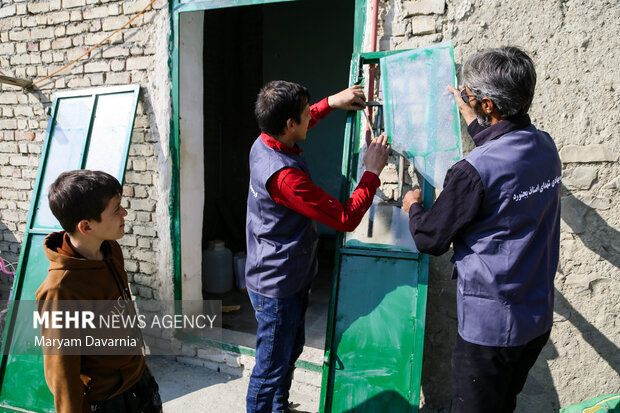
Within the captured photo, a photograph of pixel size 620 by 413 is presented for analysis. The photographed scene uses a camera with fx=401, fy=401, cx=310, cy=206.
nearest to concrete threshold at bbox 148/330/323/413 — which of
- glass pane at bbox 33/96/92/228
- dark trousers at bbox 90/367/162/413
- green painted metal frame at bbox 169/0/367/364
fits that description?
green painted metal frame at bbox 169/0/367/364

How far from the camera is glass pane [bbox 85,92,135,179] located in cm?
286

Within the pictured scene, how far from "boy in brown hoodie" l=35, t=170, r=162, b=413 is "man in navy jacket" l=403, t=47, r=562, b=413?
4.06 ft

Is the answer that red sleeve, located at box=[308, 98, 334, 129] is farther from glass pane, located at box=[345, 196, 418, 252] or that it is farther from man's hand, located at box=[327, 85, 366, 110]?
glass pane, located at box=[345, 196, 418, 252]

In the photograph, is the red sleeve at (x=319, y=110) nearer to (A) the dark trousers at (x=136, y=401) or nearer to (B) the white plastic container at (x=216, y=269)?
(A) the dark trousers at (x=136, y=401)

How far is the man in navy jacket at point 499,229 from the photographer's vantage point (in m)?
1.37

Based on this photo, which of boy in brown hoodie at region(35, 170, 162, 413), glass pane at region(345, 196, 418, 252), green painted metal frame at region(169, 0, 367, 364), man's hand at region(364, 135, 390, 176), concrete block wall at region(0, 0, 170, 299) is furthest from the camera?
concrete block wall at region(0, 0, 170, 299)

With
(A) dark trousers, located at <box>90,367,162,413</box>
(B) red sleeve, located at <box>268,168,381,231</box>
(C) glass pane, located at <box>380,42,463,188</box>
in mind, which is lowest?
(A) dark trousers, located at <box>90,367,162,413</box>

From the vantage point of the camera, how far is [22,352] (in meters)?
2.78

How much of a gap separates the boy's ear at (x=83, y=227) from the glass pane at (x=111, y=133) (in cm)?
135

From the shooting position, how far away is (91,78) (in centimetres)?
313

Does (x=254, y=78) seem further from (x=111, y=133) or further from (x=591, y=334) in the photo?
(x=591, y=334)

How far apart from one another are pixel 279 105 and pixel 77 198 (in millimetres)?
918

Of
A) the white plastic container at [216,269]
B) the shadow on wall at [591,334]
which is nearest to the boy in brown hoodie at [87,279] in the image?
the shadow on wall at [591,334]

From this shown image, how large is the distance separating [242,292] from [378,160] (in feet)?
9.47
